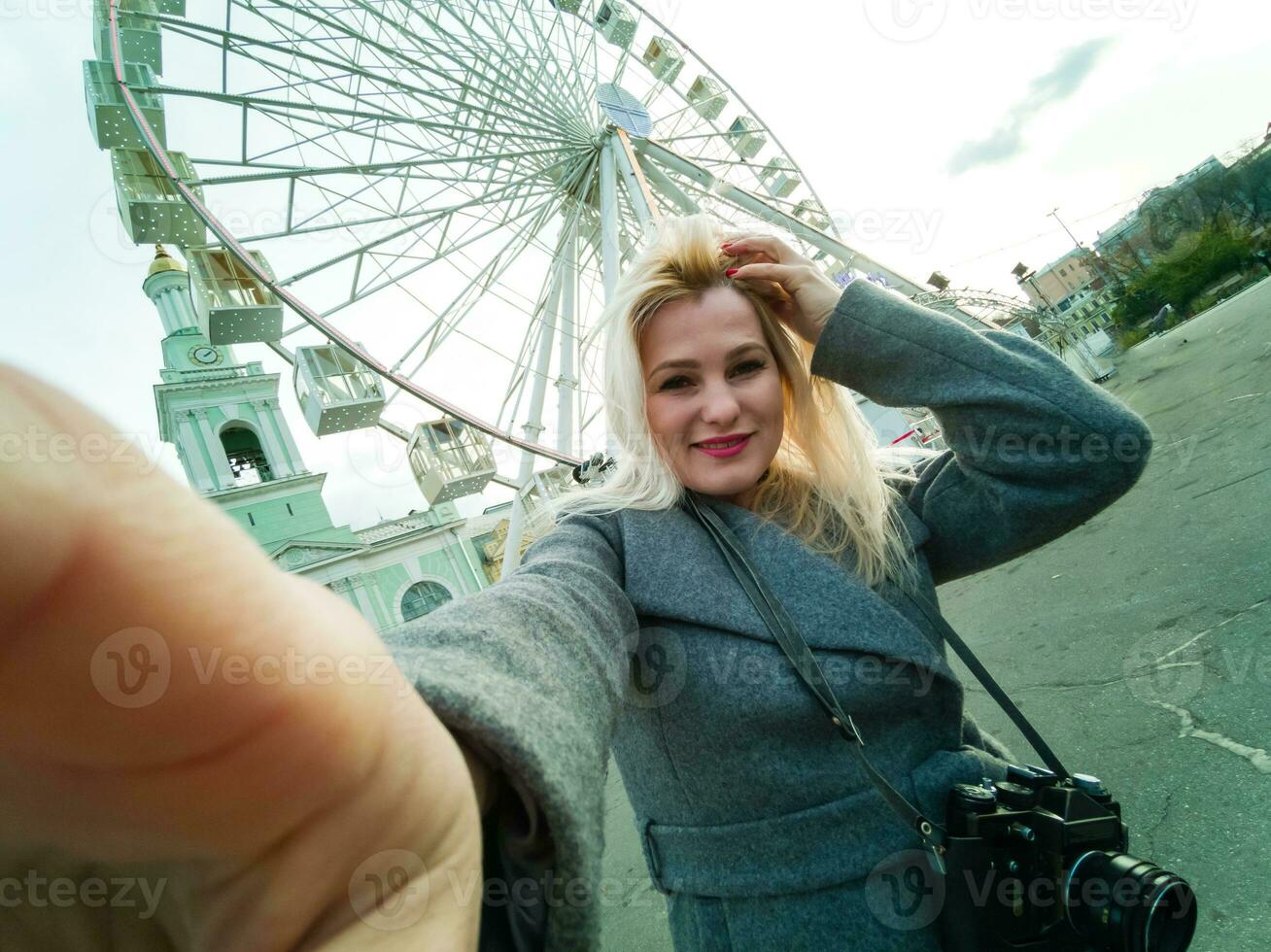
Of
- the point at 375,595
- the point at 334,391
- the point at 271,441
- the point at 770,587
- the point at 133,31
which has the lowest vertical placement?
the point at 770,587

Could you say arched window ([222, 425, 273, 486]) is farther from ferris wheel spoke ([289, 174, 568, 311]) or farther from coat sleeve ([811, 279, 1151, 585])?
coat sleeve ([811, 279, 1151, 585])

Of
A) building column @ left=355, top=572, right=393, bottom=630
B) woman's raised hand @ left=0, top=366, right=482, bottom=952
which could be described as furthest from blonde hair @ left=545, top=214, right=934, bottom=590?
building column @ left=355, top=572, right=393, bottom=630

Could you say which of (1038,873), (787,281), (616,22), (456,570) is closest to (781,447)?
(787,281)

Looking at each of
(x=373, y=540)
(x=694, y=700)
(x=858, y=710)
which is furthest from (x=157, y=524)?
(x=373, y=540)

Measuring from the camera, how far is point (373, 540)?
917 inches

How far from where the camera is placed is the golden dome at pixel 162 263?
805 inches

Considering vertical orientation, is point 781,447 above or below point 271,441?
below

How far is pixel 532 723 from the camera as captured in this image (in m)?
0.52

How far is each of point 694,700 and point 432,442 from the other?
8494mm

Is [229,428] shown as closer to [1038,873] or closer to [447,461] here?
[447,461]

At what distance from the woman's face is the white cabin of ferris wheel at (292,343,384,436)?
6773 millimetres

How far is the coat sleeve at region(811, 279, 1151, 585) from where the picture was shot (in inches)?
52.9

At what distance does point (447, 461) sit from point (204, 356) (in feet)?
52.9

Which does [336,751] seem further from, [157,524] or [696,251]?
[696,251]
